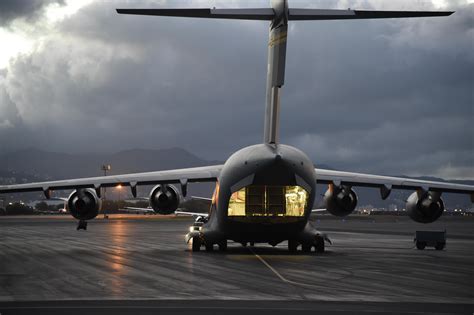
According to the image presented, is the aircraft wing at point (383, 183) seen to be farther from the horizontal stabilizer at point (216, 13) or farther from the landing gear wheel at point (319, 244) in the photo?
the horizontal stabilizer at point (216, 13)

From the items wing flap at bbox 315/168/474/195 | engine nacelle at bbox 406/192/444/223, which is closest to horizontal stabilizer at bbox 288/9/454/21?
wing flap at bbox 315/168/474/195

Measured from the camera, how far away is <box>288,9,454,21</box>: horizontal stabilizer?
20.8 metres

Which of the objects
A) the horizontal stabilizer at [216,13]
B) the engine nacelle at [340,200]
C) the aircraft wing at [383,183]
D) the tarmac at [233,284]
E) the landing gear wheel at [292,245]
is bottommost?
the tarmac at [233,284]

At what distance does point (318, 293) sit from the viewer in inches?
557

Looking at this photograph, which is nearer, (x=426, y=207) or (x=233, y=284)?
(x=233, y=284)

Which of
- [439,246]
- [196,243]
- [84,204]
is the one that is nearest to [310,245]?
[196,243]

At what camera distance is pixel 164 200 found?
29.4 m

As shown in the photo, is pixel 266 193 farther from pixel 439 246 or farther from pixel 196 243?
pixel 439 246

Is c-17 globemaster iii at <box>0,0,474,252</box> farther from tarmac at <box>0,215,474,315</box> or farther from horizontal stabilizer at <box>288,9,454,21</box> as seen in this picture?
tarmac at <box>0,215,474,315</box>

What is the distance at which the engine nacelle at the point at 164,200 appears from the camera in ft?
96.4

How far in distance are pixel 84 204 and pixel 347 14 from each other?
13286 millimetres

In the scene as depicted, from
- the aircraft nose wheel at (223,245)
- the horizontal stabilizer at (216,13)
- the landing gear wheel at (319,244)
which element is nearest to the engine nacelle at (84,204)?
the aircraft nose wheel at (223,245)

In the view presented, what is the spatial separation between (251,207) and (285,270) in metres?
5.79

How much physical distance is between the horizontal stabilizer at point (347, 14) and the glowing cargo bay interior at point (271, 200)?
5.66 m
